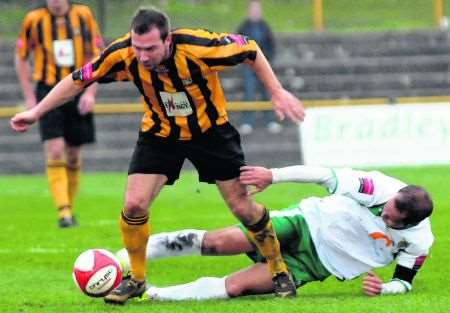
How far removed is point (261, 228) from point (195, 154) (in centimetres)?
60

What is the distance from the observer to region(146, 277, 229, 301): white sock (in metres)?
7.39

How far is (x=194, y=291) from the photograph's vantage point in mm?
7414

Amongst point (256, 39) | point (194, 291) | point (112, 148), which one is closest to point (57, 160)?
point (194, 291)

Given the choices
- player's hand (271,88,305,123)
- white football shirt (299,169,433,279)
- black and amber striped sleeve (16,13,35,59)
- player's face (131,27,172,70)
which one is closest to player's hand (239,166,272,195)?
player's hand (271,88,305,123)

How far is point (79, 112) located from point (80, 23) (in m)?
0.85

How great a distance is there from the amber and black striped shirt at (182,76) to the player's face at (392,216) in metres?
1.11

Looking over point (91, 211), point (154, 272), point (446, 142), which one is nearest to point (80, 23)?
point (91, 211)

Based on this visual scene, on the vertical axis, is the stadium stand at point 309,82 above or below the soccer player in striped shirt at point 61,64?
below

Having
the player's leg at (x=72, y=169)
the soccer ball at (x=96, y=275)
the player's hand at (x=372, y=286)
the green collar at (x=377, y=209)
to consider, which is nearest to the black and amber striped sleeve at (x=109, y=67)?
the soccer ball at (x=96, y=275)

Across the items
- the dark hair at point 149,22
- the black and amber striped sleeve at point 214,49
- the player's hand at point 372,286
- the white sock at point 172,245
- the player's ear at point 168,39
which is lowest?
the player's hand at point 372,286

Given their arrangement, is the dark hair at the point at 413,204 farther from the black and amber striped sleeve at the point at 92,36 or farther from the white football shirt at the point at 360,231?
the black and amber striped sleeve at the point at 92,36

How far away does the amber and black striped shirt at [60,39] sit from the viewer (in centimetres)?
1146

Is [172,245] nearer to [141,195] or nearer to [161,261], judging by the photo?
[141,195]

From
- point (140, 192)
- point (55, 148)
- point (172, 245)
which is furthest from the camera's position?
point (55, 148)
